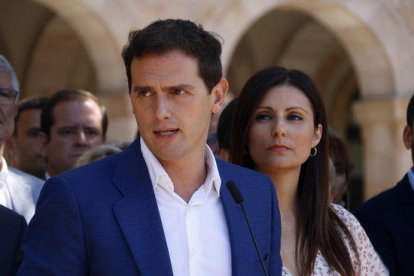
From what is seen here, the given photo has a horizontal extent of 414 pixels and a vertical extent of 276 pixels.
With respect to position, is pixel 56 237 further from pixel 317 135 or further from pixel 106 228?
pixel 317 135

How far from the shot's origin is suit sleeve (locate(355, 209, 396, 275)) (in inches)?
156

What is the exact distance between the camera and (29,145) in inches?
237

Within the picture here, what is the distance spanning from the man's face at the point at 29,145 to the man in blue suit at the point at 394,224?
7.57 feet

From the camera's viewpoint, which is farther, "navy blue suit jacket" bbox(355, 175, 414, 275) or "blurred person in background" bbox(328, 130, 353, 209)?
"blurred person in background" bbox(328, 130, 353, 209)

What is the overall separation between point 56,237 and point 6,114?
1.22m

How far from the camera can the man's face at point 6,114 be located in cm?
374

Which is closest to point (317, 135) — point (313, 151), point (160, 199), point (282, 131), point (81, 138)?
point (313, 151)

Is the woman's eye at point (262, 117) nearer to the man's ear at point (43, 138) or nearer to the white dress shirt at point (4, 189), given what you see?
the white dress shirt at point (4, 189)

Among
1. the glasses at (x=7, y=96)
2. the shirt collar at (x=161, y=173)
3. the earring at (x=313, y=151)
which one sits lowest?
the shirt collar at (x=161, y=173)

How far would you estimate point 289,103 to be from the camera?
3.81 meters

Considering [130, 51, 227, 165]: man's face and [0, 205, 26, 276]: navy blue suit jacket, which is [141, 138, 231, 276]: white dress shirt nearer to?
[130, 51, 227, 165]: man's face

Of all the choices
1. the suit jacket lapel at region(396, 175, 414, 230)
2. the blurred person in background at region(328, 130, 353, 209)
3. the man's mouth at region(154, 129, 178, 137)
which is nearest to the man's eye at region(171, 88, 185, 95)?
the man's mouth at region(154, 129, 178, 137)

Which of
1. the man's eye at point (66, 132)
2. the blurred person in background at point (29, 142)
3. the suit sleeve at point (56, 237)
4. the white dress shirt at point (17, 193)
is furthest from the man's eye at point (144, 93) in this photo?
the blurred person in background at point (29, 142)

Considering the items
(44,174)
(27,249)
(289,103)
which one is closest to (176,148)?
(27,249)
